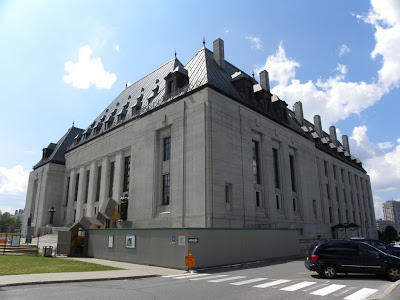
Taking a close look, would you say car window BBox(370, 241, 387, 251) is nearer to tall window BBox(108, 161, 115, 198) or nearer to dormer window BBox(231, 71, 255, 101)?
dormer window BBox(231, 71, 255, 101)

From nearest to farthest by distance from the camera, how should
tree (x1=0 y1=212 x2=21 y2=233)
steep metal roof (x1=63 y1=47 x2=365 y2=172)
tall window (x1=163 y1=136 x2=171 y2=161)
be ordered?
steep metal roof (x1=63 y1=47 x2=365 y2=172), tall window (x1=163 y1=136 x2=171 y2=161), tree (x1=0 y1=212 x2=21 y2=233)

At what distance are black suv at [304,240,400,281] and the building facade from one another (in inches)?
530

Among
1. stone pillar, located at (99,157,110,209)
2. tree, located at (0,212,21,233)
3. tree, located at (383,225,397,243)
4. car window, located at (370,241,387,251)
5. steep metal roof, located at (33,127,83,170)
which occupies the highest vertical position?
steep metal roof, located at (33,127,83,170)

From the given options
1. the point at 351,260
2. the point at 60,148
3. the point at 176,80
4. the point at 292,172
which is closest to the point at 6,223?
the point at 60,148

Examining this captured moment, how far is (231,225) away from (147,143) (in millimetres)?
14270

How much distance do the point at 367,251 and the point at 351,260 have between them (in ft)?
2.81

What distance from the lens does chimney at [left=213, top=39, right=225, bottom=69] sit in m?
40.1

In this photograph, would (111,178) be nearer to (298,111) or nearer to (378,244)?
(378,244)

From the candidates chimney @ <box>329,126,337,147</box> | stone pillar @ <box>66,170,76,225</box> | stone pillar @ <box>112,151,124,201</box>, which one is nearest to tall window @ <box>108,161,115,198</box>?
stone pillar @ <box>112,151,124,201</box>

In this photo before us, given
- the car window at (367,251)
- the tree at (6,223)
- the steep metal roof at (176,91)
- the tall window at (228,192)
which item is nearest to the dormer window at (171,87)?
the steep metal roof at (176,91)

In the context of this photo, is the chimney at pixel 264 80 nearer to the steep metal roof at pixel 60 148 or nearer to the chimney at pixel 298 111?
the chimney at pixel 298 111

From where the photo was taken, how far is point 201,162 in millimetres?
29328

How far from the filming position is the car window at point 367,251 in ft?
46.6

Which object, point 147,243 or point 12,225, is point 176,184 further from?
point 12,225
